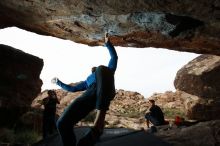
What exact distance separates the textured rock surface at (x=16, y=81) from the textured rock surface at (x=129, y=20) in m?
3.75

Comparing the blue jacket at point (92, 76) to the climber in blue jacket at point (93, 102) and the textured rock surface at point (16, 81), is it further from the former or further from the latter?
the textured rock surface at point (16, 81)

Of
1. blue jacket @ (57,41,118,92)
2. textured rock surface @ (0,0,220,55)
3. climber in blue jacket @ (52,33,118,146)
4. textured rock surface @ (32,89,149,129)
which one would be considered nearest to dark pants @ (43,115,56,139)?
textured rock surface @ (0,0,220,55)

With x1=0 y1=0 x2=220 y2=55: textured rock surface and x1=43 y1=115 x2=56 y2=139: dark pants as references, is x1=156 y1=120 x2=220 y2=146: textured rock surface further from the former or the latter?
x1=43 y1=115 x2=56 y2=139: dark pants

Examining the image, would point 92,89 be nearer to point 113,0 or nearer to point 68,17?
point 113,0

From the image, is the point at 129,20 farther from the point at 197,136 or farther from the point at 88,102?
the point at 88,102

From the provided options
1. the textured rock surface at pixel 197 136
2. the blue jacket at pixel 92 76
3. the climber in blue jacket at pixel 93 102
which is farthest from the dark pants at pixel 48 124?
the climber in blue jacket at pixel 93 102

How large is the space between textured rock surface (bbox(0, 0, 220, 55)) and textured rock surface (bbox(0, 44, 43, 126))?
12.3 ft

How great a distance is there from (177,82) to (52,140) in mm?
17992

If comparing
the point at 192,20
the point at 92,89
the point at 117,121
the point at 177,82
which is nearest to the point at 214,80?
the point at 177,82

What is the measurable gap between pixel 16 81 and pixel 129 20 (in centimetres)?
915

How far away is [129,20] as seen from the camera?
10.8 meters

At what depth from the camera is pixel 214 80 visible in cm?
2173

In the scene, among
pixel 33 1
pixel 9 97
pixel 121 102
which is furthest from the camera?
pixel 121 102

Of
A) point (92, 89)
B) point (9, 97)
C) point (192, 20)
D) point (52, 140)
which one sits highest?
point (192, 20)
